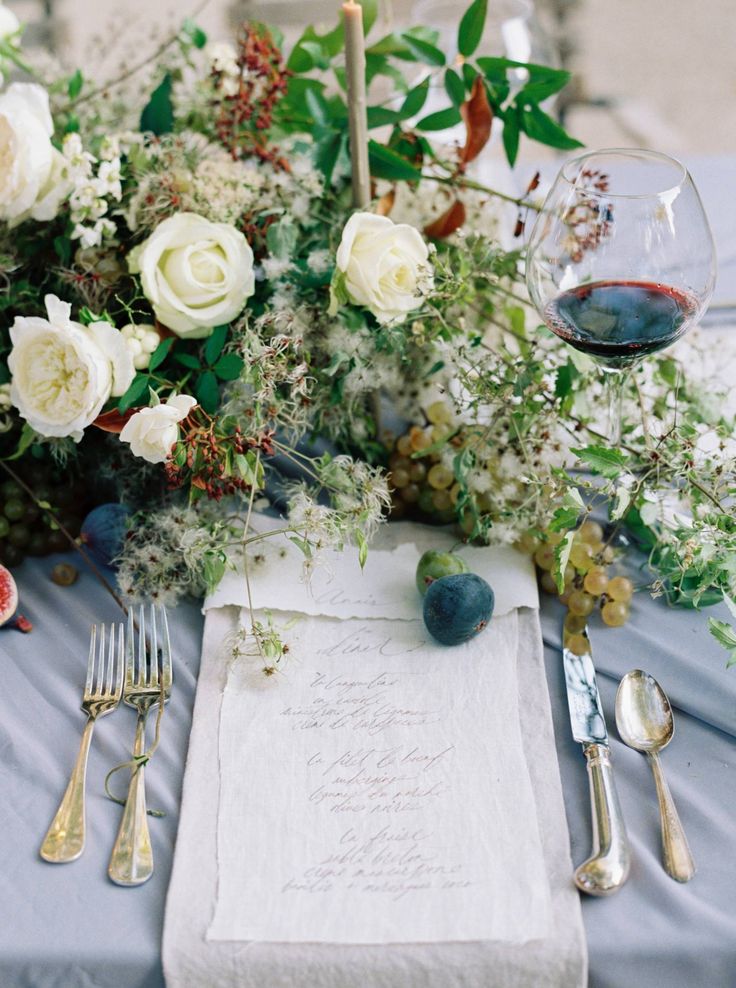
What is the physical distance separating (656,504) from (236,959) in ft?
1.71

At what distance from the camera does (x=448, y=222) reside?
3.78ft

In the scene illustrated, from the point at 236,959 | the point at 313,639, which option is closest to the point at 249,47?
the point at 313,639

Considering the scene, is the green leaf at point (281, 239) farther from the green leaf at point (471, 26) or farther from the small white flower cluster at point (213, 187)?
the green leaf at point (471, 26)

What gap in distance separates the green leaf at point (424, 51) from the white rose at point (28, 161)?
1.38ft

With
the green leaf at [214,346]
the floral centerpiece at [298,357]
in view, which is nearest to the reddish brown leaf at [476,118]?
the floral centerpiece at [298,357]

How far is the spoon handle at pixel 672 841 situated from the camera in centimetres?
71

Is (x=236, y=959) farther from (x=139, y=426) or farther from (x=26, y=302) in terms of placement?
(x=26, y=302)

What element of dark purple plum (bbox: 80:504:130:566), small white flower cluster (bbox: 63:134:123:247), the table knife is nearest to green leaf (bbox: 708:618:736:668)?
the table knife

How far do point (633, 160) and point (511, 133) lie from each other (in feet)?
1.05

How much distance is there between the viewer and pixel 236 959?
669 mm

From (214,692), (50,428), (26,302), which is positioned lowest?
(214,692)

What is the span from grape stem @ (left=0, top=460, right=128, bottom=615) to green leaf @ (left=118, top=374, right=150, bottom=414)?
0.14 m

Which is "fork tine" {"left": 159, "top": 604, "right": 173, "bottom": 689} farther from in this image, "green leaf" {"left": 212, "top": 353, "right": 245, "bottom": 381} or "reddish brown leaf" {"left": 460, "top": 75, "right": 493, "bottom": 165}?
"reddish brown leaf" {"left": 460, "top": 75, "right": 493, "bottom": 165}

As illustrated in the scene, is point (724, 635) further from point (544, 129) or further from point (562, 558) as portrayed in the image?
point (544, 129)
